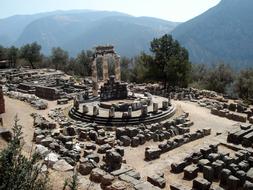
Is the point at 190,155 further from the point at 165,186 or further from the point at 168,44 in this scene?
the point at 168,44

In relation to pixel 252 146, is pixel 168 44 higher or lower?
higher

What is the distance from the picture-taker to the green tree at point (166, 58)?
41688 millimetres

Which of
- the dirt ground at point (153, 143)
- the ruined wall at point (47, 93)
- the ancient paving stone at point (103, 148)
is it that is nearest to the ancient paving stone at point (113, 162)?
the dirt ground at point (153, 143)

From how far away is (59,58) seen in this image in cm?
6750

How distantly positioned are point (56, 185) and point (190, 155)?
10.2 m

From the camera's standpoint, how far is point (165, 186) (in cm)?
1617

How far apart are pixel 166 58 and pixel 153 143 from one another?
21.7 metres

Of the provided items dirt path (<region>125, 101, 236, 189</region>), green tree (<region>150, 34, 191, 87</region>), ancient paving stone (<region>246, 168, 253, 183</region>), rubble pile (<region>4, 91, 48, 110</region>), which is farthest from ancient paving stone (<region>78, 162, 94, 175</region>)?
green tree (<region>150, 34, 191, 87</region>)

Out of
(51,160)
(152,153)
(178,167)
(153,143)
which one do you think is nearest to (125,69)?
(153,143)

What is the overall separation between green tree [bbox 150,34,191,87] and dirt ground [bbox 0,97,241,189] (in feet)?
21.2

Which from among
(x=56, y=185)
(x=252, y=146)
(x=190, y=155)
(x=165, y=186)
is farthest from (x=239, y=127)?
(x=56, y=185)

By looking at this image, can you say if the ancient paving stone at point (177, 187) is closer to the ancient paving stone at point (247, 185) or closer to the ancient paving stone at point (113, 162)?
the ancient paving stone at point (247, 185)

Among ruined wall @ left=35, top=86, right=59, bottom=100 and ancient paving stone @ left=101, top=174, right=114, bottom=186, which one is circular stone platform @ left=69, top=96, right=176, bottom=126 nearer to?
ruined wall @ left=35, top=86, right=59, bottom=100

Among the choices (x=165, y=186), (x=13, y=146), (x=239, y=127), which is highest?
(x=13, y=146)
